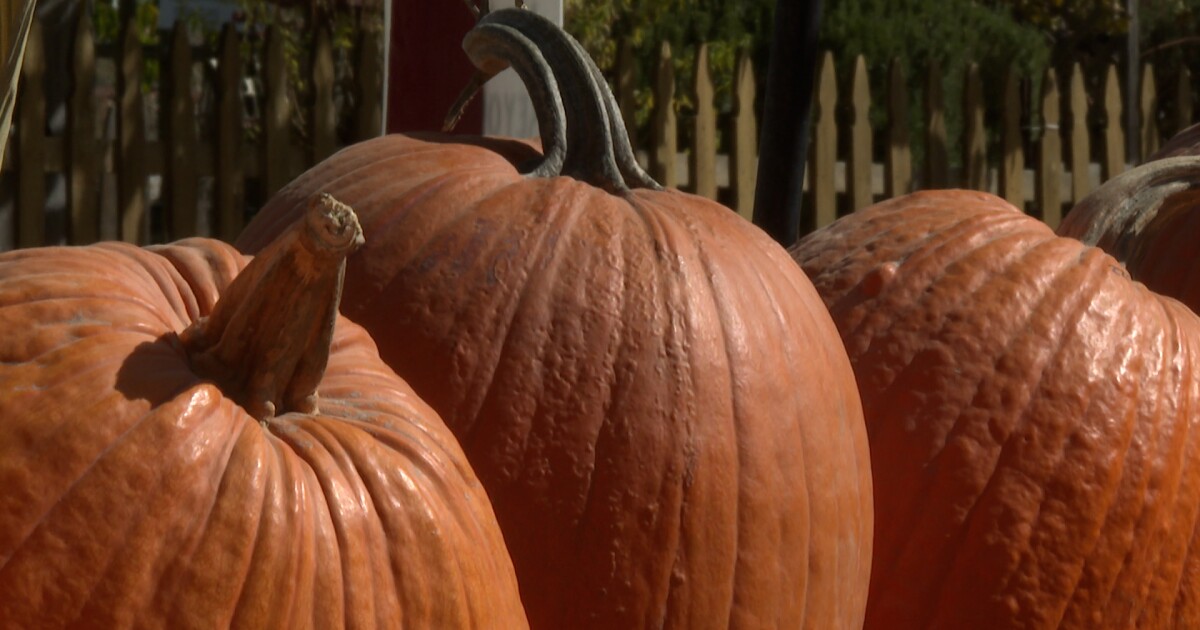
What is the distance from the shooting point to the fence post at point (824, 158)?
700 cm

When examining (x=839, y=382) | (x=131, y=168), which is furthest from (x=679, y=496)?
(x=131, y=168)

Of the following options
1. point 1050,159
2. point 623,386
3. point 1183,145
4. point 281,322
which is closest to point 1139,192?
point 1183,145

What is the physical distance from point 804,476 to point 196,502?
72 centimetres

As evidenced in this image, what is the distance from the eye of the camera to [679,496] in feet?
4.86

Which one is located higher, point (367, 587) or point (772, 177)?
point (772, 177)

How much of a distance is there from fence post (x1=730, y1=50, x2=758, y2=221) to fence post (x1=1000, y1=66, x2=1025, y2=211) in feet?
6.10

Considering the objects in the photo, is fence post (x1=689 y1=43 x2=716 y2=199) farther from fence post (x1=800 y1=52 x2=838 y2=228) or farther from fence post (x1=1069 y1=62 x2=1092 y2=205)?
fence post (x1=1069 y1=62 x2=1092 y2=205)

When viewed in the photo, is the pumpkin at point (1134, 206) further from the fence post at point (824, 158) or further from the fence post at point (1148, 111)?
the fence post at point (1148, 111)

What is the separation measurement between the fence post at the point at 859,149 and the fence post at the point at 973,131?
0.78 meters

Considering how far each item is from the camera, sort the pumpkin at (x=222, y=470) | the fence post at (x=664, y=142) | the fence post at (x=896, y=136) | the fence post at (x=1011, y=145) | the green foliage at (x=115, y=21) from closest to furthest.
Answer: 1. the pumpkin at (x=222, y=470)
2. the fence post at (x=664, y=142)
3. the fence post at (x=896, y=136)
4. the fence post at (x=1011, y=145)
5. the green foliage at (x=115, y=21)

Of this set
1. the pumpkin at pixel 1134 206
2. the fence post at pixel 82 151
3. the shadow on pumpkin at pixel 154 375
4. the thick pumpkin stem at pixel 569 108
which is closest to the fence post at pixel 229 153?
the fence post at pixel 82 151

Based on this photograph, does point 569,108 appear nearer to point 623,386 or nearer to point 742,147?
point 623,386

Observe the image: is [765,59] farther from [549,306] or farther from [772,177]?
[549,306]

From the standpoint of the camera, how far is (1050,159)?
8000 millimetres
